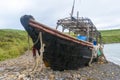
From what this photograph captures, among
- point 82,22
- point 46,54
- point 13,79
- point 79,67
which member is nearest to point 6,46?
point 82,22

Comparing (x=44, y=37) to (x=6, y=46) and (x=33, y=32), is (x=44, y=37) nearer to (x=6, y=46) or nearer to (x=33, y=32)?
(x=33, y=32)

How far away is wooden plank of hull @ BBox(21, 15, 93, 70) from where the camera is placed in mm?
17172

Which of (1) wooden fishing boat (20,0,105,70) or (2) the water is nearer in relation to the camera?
(1) wooden fishing boat (20,0,105,70)

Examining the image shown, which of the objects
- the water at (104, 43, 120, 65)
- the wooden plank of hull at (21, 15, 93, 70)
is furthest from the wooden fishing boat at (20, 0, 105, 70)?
the water at (104, 43, 120, 65)

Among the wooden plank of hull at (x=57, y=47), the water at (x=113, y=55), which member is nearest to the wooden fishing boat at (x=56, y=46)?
the wooden plank of hull at (x=57, y=47)

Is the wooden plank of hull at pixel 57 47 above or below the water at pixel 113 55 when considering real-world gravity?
above

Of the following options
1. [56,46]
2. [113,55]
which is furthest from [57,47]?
[113,55]

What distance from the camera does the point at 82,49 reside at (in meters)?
20.4

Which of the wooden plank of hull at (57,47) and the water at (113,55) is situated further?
the water at (113,55)

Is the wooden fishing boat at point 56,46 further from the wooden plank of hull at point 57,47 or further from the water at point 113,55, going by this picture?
the water at point 113,55

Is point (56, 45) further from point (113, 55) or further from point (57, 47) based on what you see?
point (113, 55)

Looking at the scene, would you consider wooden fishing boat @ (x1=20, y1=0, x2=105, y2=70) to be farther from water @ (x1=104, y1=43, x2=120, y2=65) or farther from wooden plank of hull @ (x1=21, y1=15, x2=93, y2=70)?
water @ (x1=104, y1=43, x2=120, y2=65)

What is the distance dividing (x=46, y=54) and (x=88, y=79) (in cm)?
272

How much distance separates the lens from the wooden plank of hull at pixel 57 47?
17.2 metres
